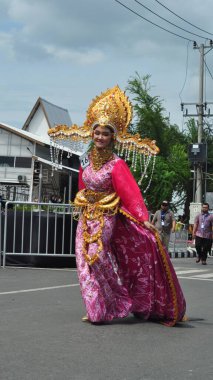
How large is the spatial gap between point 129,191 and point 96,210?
39cm

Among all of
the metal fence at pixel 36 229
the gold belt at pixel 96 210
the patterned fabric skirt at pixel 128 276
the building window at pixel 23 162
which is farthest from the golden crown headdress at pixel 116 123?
the building window at pixel 23 162

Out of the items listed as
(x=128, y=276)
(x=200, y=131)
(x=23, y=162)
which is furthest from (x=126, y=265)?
(x=23, y=162)

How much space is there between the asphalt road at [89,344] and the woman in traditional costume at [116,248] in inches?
7.6

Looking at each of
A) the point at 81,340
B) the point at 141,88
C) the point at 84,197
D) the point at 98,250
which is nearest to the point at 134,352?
the point at 81,340

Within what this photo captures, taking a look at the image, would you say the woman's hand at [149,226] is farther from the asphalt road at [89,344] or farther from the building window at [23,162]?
the building window at [23,162]

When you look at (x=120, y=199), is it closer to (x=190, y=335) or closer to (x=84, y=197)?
(x=84, y=197)

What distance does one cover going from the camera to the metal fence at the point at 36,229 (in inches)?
544

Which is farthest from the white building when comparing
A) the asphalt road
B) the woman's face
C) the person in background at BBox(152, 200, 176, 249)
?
the woman's face

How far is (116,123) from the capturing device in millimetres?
7367

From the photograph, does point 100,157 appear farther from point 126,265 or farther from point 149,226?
point 126,265

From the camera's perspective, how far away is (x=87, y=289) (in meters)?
6.96

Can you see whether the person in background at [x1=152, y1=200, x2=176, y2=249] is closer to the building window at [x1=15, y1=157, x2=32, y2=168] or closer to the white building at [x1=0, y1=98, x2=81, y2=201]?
the white building at [x1=0, y1=98, x2=81, y2=201]

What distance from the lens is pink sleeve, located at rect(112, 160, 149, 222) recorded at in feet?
23.0

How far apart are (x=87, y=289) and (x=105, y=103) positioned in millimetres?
1890
